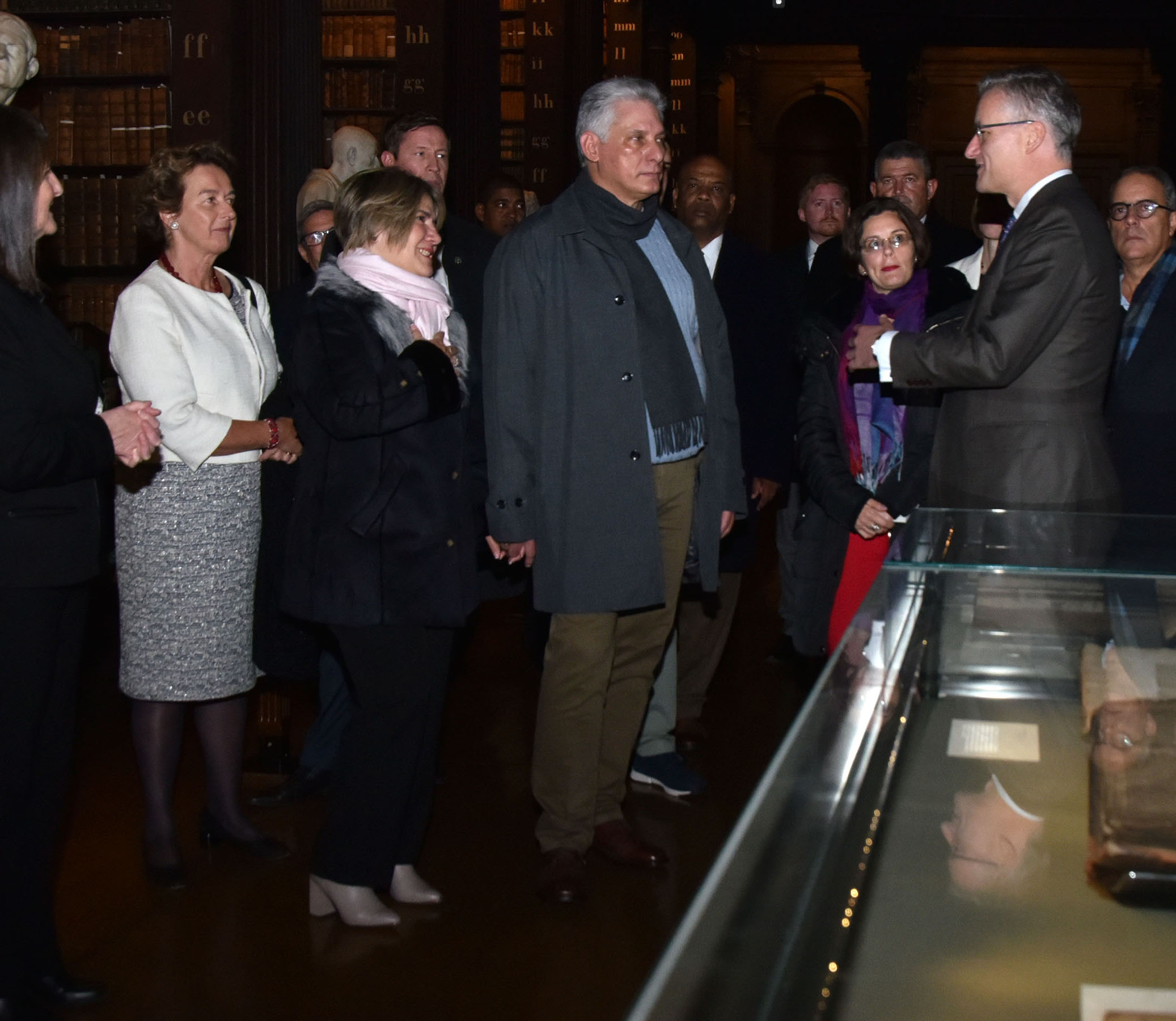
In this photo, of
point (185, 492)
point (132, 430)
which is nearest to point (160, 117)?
point (185, 492)

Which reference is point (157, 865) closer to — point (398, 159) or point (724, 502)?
point (724, 502)

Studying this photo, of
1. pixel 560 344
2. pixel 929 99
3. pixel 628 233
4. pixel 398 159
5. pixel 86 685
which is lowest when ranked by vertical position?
pixel 86 685

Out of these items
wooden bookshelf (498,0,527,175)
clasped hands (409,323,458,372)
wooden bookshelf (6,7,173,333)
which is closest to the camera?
clasped hands (409,323,458,372)

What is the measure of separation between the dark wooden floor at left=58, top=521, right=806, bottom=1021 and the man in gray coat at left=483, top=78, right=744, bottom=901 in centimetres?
16

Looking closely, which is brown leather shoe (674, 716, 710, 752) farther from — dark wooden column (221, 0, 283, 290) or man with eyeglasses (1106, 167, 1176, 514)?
dark wooden column (221, 0, 283, 290)

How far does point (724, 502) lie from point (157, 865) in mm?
1456

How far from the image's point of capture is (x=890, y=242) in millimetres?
3256

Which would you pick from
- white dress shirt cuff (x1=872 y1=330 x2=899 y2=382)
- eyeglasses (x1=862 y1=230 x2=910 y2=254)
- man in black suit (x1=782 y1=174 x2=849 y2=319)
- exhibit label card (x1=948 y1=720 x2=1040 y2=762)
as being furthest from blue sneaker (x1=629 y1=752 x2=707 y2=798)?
exhibit label card (x1=948 y1=720 x2=1040 y2=762)

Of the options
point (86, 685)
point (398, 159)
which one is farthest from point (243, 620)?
point (86, 685)

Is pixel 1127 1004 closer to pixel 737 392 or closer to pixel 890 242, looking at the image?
pixel 890 242

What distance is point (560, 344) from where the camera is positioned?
281 centimetres

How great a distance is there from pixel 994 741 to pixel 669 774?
2.30 m

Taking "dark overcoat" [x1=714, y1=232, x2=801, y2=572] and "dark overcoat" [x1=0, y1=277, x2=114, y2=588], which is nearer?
"dark overcoat" [x1=0, y1=277, x2=114, y2=588]

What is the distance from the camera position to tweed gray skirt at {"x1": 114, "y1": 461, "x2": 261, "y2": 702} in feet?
9.20
